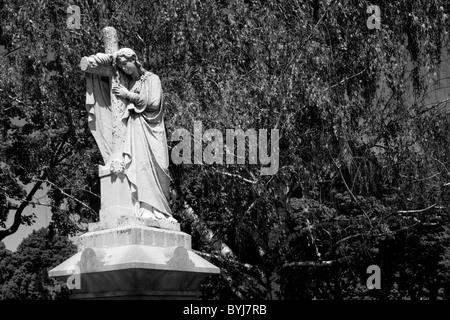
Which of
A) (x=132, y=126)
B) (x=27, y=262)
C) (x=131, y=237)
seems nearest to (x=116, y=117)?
(x=132, y=126)

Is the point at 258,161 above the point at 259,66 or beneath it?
beneath

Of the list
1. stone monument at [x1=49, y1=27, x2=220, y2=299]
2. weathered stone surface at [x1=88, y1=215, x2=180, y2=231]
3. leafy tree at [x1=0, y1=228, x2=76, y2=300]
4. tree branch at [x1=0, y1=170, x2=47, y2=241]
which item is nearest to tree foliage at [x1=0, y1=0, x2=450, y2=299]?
tree branch at [x1=0, y1=170, x2=47, y2=241]

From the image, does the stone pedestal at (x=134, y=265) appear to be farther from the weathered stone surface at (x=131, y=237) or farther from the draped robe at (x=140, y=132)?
the draped robe at (x=140, y=132)

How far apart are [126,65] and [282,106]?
651 centimetres

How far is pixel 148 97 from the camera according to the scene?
838 cm

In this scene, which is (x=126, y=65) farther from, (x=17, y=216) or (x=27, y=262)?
(x=27, y=262)

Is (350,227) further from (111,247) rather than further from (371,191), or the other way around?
(111,247)

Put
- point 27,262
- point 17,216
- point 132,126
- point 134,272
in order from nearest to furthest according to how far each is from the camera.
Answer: point 134,272 < point 132,126 < point 17,216 < point 27,262

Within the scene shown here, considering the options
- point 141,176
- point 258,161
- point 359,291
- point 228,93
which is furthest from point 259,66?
point 359,291

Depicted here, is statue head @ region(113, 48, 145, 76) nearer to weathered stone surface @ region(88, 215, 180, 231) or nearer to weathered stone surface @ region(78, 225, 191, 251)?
weathered stone surface @ region(88, 215, 180, 231)

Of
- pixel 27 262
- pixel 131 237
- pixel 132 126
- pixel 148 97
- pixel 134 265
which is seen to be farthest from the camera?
pixel 27 262

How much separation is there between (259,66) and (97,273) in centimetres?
850
